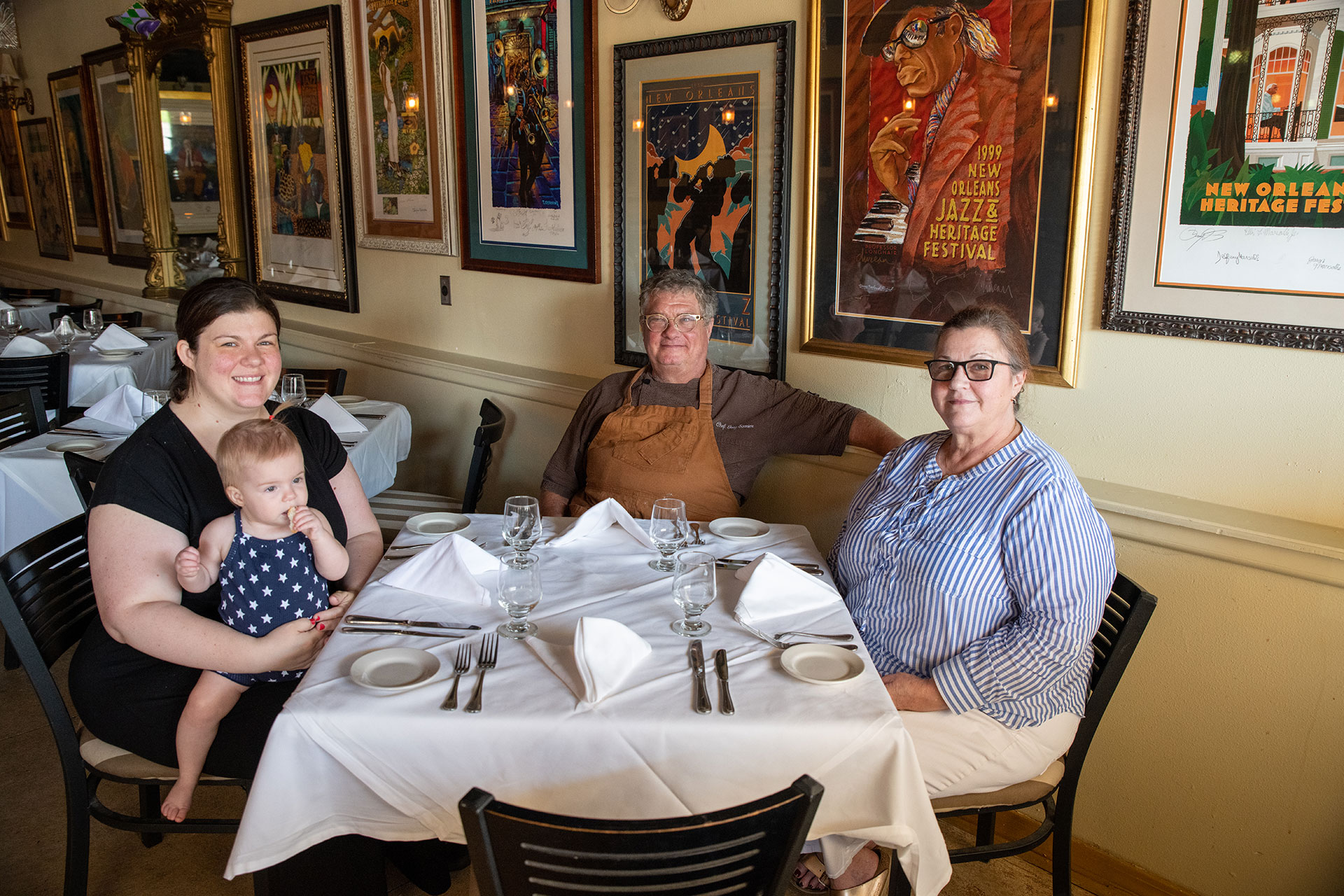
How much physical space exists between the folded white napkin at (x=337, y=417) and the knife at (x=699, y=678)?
7.29 feet

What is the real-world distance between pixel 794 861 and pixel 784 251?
2.14 meters

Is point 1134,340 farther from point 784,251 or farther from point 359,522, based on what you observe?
point 359,522

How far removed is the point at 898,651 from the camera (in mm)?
2094

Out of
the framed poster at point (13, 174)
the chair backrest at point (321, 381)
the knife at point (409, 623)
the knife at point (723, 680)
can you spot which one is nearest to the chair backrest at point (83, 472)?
the knife at point (409, 623)

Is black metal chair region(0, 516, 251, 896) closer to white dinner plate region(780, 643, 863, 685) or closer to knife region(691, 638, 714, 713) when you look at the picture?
knife region(691, 638, 714, 713)

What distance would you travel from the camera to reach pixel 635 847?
3.88 feet

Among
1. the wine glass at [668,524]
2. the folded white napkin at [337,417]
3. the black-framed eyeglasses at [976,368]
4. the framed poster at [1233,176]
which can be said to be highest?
the framed poster at [1233,176]

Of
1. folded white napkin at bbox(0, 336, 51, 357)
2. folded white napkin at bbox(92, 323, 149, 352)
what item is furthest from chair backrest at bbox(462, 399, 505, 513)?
folded white napkin at bbox(0, 336, 51, 357)

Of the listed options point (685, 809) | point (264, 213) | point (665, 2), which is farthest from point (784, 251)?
point (264, 213)

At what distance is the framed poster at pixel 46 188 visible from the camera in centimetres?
816

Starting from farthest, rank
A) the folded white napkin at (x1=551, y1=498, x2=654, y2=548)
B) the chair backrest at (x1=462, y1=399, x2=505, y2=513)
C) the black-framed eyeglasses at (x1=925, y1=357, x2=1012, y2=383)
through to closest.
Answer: the chair backrest at (x1=462, y1=399, x2=505, y2=513) → the folded white napkin at (x1=551, y1=498, x2=654, y2=548) → the black-framed eyeglasses at (x1=925, y1=357, x2=1012, y2=383)

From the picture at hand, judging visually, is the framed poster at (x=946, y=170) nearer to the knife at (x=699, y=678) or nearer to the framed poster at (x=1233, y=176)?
the framed poster at (x=1233, y=176)

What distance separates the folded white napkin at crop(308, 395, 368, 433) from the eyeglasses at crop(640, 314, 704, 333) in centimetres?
136

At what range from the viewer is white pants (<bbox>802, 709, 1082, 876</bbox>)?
192 cm
